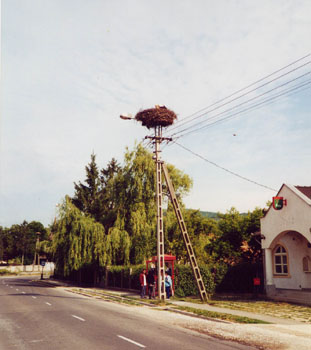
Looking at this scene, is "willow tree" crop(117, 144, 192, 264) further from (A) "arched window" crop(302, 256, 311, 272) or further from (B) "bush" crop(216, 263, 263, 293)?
(A) "arched window" crop(302, 256, 311, 272)

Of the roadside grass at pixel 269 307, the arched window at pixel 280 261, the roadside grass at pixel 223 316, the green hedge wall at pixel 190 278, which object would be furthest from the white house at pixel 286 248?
the roadside grass at pixel 223 316

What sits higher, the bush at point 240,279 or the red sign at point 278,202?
the red sign at point 278,202

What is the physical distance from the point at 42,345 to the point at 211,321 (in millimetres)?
7262

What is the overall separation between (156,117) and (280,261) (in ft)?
39.2

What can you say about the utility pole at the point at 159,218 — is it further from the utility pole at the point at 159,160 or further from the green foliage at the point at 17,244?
the green foliage at the point at 17,244

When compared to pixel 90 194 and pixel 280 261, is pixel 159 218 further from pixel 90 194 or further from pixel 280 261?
pixel 90 194

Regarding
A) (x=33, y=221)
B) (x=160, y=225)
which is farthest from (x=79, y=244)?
(x=33, y=221)

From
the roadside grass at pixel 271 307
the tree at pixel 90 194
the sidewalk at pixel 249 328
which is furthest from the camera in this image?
the tree at pixel 90 194

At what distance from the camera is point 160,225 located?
70.3ft

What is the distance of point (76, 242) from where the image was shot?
105ft

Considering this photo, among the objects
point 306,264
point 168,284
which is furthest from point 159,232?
point 306,264

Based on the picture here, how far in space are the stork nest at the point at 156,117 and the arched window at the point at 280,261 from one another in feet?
35.0

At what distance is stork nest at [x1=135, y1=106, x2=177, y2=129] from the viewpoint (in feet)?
71.9

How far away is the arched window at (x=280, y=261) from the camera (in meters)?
23.5
